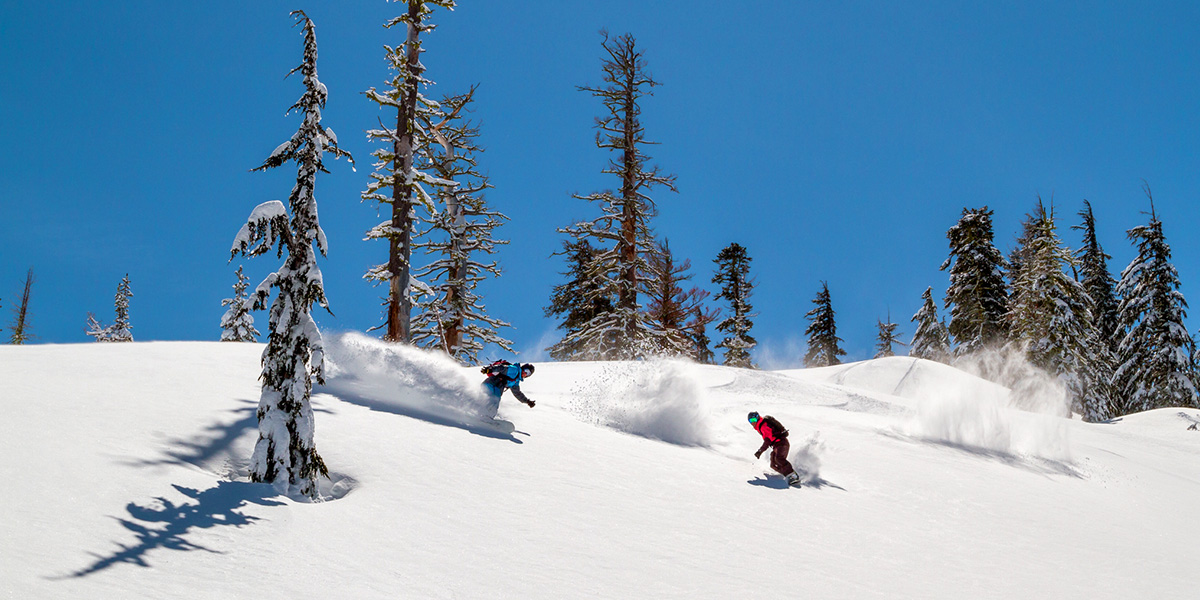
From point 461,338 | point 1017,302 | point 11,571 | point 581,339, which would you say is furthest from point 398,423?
point 1017,302

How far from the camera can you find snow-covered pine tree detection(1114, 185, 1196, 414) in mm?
36000

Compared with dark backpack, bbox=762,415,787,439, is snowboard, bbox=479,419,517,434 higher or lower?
lower

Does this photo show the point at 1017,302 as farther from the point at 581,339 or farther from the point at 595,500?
the point at 595,500

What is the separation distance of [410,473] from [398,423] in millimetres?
2292

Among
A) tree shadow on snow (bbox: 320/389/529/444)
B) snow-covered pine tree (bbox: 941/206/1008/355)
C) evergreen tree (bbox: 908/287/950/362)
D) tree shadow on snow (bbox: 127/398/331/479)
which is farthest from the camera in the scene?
evergreen tree (bbox: 908/287/950/362)

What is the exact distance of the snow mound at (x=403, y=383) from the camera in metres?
11.7

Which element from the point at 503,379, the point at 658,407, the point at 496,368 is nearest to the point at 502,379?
the point at 503,379

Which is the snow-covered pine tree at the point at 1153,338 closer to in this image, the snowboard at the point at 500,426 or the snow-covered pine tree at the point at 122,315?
the snowboard at the point at 500,426

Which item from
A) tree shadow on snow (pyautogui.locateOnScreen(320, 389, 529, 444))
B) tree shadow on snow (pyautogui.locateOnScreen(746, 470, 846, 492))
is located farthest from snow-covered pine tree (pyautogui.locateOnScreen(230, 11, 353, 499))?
tree shadow on snow (pyautogui.locateOnScreen(746, 470, 846, 492))

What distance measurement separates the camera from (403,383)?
1231 cm

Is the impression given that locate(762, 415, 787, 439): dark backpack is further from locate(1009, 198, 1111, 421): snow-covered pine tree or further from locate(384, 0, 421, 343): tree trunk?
locate(1009, 198, 1111, 421): snow-covered pine tree

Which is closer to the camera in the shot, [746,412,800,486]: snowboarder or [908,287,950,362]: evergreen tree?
[746,412,800,486]: snowboarder

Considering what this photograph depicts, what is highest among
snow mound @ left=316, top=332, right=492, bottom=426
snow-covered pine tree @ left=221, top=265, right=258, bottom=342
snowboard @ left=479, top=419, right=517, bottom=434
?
snow-covered pine tree @ left=221, top=265, right=258, bottom=342

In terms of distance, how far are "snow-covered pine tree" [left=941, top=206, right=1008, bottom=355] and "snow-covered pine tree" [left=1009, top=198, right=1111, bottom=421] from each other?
4855 mm
